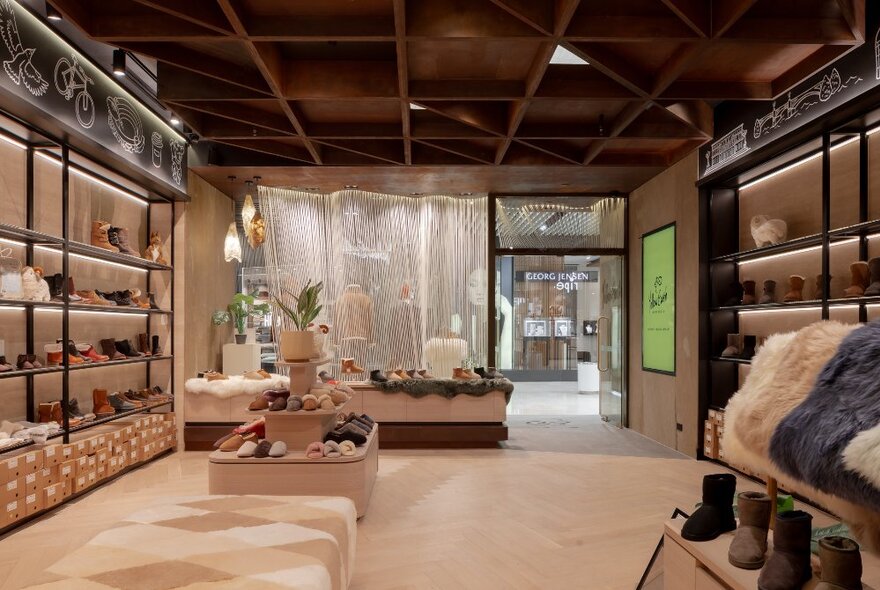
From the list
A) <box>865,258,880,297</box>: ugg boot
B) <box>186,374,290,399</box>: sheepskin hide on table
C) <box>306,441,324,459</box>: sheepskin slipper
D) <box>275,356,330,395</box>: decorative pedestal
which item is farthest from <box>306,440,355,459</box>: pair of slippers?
<box>865,258,880,297</box>: ugg boot

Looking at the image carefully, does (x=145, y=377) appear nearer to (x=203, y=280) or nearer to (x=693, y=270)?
(x=203, y=280)

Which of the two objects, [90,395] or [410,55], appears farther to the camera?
[90,395]

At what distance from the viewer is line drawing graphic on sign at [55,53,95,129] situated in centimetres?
419

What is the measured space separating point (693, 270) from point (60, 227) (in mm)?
5903

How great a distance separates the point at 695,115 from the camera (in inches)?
210

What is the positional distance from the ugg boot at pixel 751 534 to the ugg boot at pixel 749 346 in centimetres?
388

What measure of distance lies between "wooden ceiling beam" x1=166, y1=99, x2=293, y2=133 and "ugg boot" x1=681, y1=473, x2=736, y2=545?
4.54 meters

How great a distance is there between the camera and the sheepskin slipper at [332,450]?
387cm

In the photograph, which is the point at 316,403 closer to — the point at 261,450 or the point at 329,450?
the point at 329,450

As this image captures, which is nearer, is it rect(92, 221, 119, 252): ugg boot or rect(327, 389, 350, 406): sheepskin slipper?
rect(327, 389, 350, 406): sheepskin slipper

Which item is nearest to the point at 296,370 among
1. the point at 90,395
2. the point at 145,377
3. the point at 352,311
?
the point at 90,395

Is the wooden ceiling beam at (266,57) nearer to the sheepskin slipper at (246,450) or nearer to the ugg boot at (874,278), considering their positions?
the sheepskin slipper at (246,450)

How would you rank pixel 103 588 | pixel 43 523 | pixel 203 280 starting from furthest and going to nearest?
pixel 203 280 → pixel 43 523 → pixel 103 588

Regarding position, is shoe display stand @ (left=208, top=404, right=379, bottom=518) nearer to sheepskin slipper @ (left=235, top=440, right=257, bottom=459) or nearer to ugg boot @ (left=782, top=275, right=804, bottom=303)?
sheepskin slipper @ (left=235, top=440, right=257, bottom=459)
